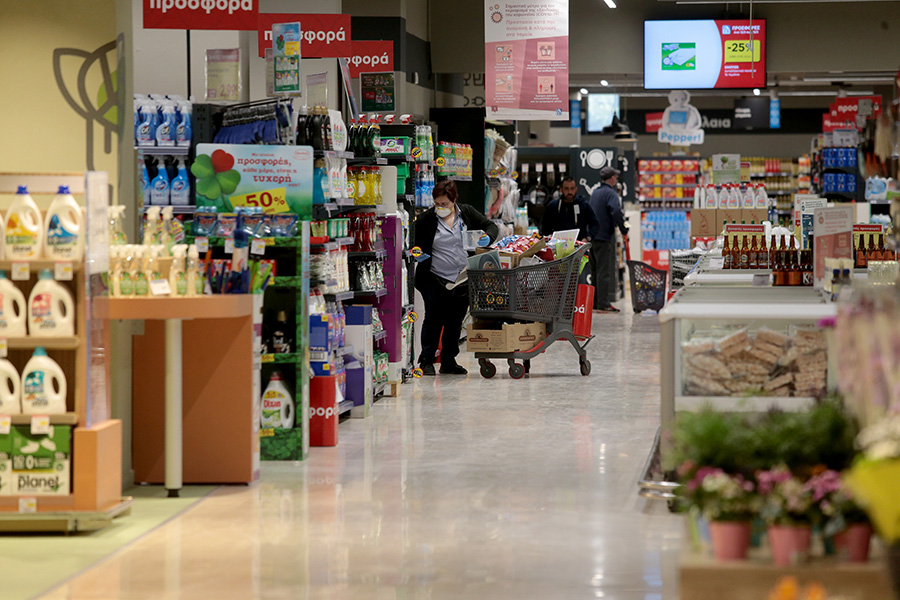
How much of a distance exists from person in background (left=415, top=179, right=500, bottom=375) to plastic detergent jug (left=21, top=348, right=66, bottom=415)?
5.40m

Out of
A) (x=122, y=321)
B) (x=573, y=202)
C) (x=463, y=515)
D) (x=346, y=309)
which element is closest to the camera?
(x=463, y=515)

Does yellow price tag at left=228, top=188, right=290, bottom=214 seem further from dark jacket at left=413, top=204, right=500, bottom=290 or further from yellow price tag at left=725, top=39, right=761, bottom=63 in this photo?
yellow price tag at left=725, top=39, right=761, bottom=63

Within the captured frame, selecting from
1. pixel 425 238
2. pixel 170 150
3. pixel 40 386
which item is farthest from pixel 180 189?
pixel 425 238

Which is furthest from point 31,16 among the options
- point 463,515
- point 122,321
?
point 463,515

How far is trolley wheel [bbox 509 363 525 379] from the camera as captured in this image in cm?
1004

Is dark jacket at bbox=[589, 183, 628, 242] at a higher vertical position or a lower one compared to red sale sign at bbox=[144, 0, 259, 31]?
lower

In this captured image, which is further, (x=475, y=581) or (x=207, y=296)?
(x=207, y=296)

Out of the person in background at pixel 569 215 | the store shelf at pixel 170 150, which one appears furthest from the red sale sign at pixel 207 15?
the person in background at pixel 569 215

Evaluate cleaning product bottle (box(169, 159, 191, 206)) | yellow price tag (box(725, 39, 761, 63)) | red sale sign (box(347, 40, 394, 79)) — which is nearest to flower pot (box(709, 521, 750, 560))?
Answer: cleaning product bottle (box(169, 159, 191, 206))

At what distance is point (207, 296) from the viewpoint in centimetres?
562

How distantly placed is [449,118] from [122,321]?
8118 millimetres

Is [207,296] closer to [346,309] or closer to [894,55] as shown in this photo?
[346,309]

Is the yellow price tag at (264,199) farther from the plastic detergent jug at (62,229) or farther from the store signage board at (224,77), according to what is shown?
the plastic detergent jug at (62,229)

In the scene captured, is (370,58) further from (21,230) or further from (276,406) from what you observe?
(21,230)
